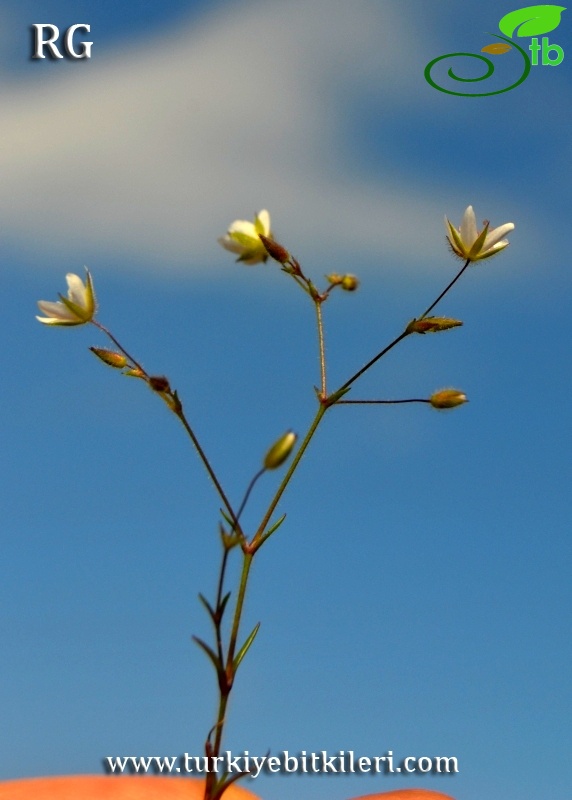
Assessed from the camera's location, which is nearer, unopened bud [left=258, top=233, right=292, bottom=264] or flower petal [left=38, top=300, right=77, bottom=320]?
unopened bud [left=258, top=233, right=292, bottom=264]

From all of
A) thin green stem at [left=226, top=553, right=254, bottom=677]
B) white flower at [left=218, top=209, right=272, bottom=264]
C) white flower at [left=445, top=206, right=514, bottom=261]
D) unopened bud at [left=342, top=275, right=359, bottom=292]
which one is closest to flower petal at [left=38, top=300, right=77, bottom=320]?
white flower at [left=218, top=209, right=272, bottom=264]

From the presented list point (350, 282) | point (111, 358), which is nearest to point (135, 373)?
point (111, 358)

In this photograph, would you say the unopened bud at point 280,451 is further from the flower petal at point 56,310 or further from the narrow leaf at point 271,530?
the flower petal at point 56,310

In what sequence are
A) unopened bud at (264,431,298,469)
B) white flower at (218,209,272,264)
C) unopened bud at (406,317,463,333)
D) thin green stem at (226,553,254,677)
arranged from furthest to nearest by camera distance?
white flower at (218,209,272,264) < unopened bud at (406,317,463,333) < thin green stem at (226,553,254,677) < unopened bud at (264,431,298,469)

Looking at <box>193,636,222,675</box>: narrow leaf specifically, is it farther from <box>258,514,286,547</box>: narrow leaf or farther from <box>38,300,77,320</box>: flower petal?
<box>38,300,77,320</box>: flower petal

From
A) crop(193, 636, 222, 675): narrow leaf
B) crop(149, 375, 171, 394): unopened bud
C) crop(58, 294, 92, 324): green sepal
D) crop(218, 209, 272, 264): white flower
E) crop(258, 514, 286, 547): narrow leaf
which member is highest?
crop(218, 209, 272, 264): white flower

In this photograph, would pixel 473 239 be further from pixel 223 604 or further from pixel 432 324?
pixel 223 604

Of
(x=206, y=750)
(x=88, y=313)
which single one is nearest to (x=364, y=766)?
(x=206, y=750)

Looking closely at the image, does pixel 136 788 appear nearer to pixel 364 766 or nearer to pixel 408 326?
pixel 364 766
